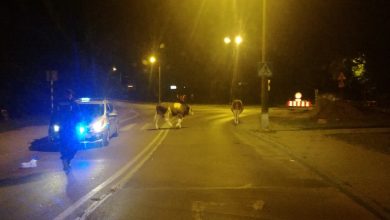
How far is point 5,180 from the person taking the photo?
42.5ft

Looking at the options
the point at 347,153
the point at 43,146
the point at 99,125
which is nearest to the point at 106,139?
the point at 99,125

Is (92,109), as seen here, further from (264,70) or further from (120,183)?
(120,183)

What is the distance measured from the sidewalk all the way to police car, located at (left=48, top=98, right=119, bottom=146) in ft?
20.0

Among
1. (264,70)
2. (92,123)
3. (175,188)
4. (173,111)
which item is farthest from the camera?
(173,111)

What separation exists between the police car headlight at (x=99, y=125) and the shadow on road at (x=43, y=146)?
4.68ft

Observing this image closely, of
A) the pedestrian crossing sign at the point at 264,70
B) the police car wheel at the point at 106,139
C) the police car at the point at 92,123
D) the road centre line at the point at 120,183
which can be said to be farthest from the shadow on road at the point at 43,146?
the pedestrian crossing sign at the point at 264,70

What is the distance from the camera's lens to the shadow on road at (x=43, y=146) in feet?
65.8

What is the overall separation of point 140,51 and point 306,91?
30.6 metres

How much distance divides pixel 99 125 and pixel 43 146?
85.6 inches

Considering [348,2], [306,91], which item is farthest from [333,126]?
[306,91]

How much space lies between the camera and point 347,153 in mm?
17719

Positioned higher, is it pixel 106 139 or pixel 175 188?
pixel 106 139

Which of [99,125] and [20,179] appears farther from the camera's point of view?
[99,125]

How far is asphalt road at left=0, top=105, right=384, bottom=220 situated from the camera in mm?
9320
